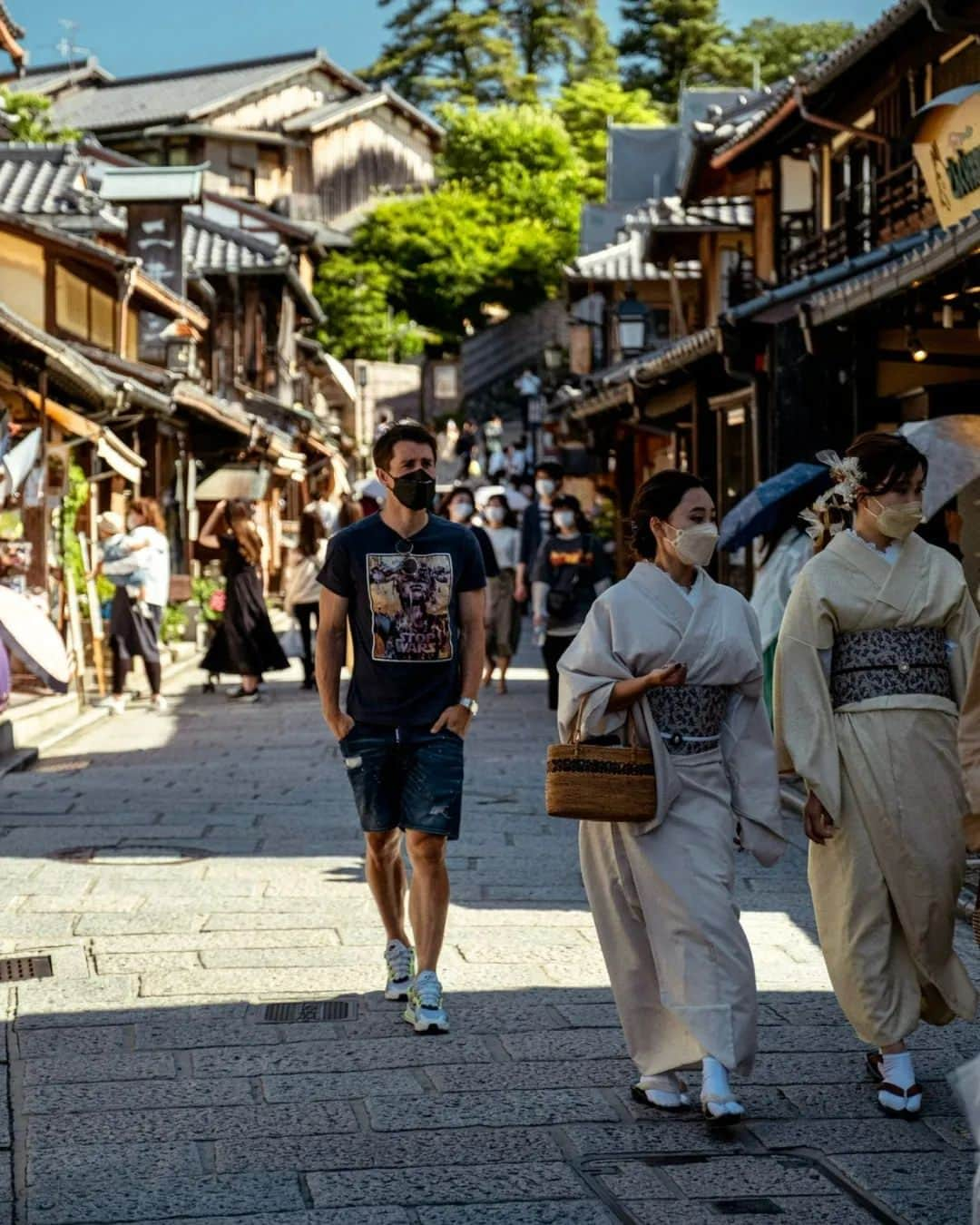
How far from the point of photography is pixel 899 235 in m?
17.2

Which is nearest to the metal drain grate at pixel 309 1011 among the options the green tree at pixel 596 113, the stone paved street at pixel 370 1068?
the stone paved street at pixel 370 1068

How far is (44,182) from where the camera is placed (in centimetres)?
2595

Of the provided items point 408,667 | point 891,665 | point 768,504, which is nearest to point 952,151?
point 768,504

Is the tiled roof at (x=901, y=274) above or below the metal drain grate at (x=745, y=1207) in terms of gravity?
above

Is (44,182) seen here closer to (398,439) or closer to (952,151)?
(952,151)

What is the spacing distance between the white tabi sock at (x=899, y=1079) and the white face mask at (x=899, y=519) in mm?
1559

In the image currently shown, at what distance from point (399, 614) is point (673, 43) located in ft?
196

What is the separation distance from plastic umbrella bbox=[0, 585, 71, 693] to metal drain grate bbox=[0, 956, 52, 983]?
1097 mm

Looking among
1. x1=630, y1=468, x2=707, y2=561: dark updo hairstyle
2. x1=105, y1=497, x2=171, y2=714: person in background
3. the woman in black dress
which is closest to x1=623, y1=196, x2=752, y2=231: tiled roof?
the woman in black dress

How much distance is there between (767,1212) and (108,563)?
13305 mm

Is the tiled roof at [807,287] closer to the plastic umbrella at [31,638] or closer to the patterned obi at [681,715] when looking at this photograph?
the plastic umbrella at [31,638]

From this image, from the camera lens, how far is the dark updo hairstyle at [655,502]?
5.46 metres

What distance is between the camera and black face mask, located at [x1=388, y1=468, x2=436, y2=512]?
6.35 m

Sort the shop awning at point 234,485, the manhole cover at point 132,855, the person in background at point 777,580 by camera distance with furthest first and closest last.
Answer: the shop awning at point 234,485, the person in background at point 777,580, the manhole cover at point 132,855
